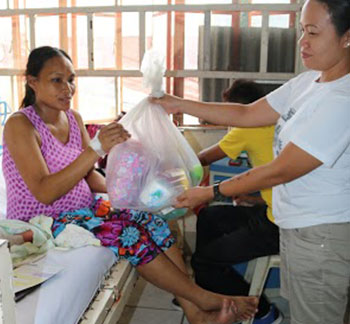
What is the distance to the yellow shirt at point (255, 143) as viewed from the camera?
1.91 m

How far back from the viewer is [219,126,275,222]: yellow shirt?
191cm

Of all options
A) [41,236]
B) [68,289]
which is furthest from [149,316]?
[68,289]

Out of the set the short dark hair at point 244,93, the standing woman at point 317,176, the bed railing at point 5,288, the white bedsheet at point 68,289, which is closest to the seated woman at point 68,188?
the white bedsheet at point 68,289

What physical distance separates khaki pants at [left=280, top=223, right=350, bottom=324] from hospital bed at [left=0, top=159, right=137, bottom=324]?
58cm

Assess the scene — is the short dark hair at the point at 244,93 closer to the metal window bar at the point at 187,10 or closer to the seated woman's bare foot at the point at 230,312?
the metal window bar at the point at 187,10

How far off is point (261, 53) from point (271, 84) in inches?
7.9

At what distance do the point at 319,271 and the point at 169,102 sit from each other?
840 millimetres

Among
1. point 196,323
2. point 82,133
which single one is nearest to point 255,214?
point 196,323

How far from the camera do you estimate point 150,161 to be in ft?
5.04

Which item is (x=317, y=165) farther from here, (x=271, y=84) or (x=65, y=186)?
(x=271, y=84)

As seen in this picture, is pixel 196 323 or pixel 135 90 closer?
pixel 196 323

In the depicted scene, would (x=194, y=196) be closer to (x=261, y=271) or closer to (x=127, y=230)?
(x=127, y=230)

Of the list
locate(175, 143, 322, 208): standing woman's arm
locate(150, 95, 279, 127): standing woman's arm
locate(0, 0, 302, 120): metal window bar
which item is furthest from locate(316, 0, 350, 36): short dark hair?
locate(0, 0, 302, 120): metal window bar

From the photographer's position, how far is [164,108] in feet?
5.45
